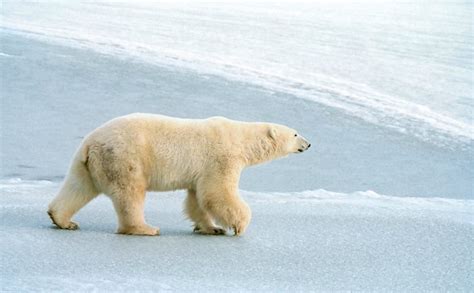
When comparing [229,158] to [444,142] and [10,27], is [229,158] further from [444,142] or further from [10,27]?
[10,27]

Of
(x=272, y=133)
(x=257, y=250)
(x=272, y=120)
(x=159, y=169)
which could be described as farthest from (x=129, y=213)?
(x=272, y=120)

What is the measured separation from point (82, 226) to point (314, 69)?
23.0 ft

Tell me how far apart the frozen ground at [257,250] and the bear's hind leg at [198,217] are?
75 mm

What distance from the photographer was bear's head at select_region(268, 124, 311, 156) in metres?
4.93

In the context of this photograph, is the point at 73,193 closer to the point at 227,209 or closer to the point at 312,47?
the point at 227,209

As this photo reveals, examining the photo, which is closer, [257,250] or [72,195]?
[257,250]

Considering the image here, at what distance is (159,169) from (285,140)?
36.4 inches

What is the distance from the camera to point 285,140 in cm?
498

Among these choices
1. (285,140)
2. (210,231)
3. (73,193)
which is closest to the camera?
(73,193)

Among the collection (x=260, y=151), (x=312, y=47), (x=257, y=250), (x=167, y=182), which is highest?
(x=260, y=151)

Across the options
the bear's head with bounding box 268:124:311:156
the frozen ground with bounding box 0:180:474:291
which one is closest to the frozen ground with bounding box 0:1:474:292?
the frozen ground with bounding box 0:180:474:291

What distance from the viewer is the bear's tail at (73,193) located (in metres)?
4.31

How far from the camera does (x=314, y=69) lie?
11008mm

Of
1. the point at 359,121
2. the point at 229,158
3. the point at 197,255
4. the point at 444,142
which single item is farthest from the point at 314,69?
the point at 197,255
